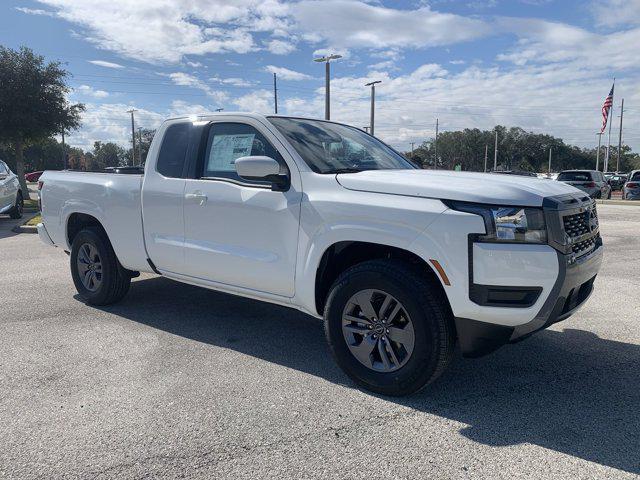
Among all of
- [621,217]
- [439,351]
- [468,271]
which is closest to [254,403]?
[439,351]

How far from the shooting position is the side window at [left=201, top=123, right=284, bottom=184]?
4.11 meters

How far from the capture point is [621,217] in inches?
618

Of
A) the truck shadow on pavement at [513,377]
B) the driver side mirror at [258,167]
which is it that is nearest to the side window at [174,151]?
the driver side mirror at [258,167]

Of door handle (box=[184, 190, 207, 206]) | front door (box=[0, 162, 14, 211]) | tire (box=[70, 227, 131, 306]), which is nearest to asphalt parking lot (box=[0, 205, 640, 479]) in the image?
tire (box=[70, 227, 131, 306])

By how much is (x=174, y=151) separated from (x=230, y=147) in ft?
2.22

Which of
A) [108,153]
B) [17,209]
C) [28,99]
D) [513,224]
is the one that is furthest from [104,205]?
[108,153]

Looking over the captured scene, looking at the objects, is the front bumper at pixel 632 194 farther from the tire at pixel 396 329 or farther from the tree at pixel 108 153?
the tree at pixel 108 153

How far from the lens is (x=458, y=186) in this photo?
123 inches

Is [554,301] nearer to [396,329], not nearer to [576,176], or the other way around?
[396,329]

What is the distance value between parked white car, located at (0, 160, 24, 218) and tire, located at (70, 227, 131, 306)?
9.52m

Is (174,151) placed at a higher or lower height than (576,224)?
higher

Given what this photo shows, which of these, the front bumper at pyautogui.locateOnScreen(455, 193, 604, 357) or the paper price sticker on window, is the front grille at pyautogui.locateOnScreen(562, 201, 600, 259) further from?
the paper price sticker on window

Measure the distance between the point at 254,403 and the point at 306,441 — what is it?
1.84 feet

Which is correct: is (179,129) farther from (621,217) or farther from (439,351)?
(621,217)
